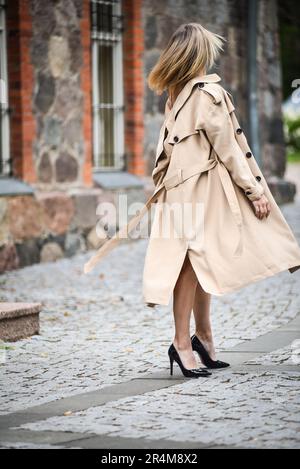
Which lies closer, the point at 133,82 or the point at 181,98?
the point at 181,98

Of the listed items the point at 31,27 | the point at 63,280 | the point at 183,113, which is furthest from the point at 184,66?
the point at 31,27

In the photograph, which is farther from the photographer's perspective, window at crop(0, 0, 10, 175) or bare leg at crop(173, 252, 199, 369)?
window at crop(0, 0, 10, 175)

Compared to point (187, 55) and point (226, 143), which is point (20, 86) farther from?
point (226, 143)

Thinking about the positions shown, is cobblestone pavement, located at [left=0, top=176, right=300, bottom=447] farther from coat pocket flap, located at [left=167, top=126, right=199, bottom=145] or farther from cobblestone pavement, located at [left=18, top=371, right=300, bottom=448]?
coat pocket flap, located at [left=167, top=126, right=199, bottom=145]

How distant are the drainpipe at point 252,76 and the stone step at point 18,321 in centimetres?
960

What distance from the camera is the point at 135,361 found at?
665 cm

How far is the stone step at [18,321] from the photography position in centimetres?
736

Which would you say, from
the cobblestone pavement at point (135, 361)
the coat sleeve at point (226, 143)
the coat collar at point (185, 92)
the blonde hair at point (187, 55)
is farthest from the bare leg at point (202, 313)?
the blonde hair at point (187, 55)

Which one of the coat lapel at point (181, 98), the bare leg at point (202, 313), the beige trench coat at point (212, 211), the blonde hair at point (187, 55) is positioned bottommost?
the bare leg at point (202, 313)

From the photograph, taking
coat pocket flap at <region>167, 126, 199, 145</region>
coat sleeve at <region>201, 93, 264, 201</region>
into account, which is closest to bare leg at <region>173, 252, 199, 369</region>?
coat sleeve at <region>201, 93, 264, 201</region>

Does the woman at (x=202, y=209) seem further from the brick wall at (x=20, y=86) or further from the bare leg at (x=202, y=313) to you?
the brick wall at (x=20, y=86)

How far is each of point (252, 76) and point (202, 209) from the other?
36.1 feet

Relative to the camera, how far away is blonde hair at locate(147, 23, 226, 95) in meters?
6.10

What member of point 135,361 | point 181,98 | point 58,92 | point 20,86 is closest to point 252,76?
point 58,92
